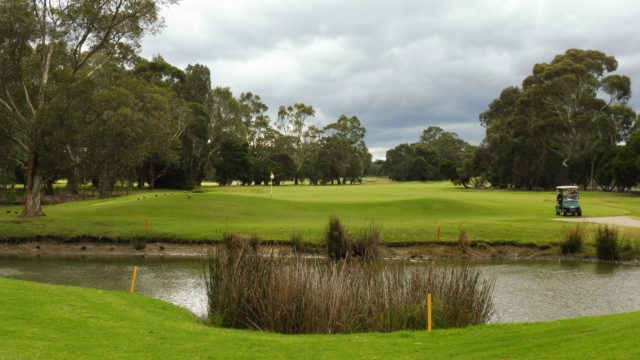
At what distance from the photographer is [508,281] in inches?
854

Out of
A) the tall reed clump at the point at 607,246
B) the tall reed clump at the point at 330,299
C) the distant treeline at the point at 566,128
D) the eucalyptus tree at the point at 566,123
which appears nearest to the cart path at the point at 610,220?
the tall reed clump at the point at 607,246

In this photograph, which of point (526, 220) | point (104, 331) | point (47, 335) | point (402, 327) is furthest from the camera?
point (526, 220)

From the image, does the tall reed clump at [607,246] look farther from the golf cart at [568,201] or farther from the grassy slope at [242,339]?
the grassy slope at [242,339]

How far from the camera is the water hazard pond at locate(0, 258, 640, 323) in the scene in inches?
671

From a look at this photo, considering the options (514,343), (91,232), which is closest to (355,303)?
(514,343)

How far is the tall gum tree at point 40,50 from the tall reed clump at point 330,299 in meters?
23.7

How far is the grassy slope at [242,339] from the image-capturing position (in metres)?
8.76

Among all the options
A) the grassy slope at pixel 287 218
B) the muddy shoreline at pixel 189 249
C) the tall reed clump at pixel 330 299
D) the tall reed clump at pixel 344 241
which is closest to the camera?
the tall reed clump at pixel 330 299

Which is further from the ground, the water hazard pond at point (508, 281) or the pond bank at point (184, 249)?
the pond bank at point (184, 249)

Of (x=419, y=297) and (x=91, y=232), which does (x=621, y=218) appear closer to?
(x=419, y=297)

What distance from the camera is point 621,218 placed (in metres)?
38.4

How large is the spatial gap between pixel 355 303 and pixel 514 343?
4097 mm

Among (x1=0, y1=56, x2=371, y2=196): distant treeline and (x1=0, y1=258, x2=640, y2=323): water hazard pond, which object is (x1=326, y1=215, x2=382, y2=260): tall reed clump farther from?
(x1=0, y1=56, x2=371, y2=196): distant treeline

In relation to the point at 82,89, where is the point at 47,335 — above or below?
below
